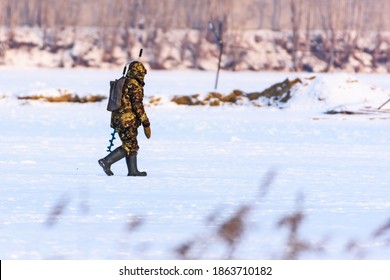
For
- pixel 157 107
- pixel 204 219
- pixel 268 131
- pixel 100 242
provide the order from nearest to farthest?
pixel 100 242 → pixel 204 219 → pixel 268 131 → pixel 157 107

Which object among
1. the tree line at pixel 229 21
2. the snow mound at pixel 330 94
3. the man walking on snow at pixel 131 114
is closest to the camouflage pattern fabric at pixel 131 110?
the man walking on snow at pixel 131 114

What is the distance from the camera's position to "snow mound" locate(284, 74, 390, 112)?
26.1 m

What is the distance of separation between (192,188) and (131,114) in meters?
1.08

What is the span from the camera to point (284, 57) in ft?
184

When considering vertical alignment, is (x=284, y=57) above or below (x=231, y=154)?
below

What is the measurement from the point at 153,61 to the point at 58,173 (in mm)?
45053

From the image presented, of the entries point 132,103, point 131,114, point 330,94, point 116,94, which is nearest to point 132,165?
point 131,114

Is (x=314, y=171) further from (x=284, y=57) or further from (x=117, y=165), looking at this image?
(x=284, y=57)

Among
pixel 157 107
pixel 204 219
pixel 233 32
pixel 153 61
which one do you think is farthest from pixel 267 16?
pixel 204 219

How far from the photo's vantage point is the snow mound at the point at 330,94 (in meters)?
26.1

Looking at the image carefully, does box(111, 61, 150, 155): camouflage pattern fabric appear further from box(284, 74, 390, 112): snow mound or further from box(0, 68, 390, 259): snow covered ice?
box(284, 74, 390, 112): snow mound

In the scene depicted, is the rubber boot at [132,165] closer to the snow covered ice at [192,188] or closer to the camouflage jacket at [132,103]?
the snow covered ice at [192,188]
